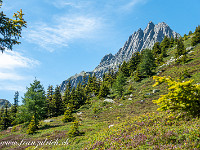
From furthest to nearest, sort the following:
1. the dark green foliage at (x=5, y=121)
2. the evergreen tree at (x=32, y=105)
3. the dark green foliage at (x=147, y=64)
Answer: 1. the dark green foliage at (x=147, y=64)
2. the dark green foliage at (x=5, y=121)
3. the evergreen tree at (x=32, y=105)

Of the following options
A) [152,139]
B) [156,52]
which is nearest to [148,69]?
[156,52]

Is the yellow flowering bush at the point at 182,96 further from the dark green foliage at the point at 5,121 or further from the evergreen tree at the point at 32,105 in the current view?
the dark green foliage at the point at 5,121

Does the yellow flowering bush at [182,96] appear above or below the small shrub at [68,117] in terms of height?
above

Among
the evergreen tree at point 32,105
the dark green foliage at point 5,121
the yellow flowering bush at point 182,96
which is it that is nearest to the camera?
the yellow flowering bush at point 182,96

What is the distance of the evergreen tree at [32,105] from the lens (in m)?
29.5

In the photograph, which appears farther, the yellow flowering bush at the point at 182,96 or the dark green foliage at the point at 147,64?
the dark green foliage at the point at 147,64

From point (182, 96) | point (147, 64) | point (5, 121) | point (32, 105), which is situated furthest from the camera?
point (147, 64)

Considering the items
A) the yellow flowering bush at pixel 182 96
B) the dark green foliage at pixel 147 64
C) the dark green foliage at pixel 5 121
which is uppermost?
the dark green foliage at pixel 147 64

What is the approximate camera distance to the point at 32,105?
29.6 metres

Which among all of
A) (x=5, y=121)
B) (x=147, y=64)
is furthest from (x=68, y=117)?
(x=147, y=64)

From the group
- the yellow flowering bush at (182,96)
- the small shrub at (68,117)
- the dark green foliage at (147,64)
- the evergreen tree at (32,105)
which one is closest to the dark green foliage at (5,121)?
the evergreen tree at (32,105)

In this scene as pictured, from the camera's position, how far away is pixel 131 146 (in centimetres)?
804

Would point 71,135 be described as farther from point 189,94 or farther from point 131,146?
point 189,94

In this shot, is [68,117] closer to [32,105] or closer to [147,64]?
[32,105]
